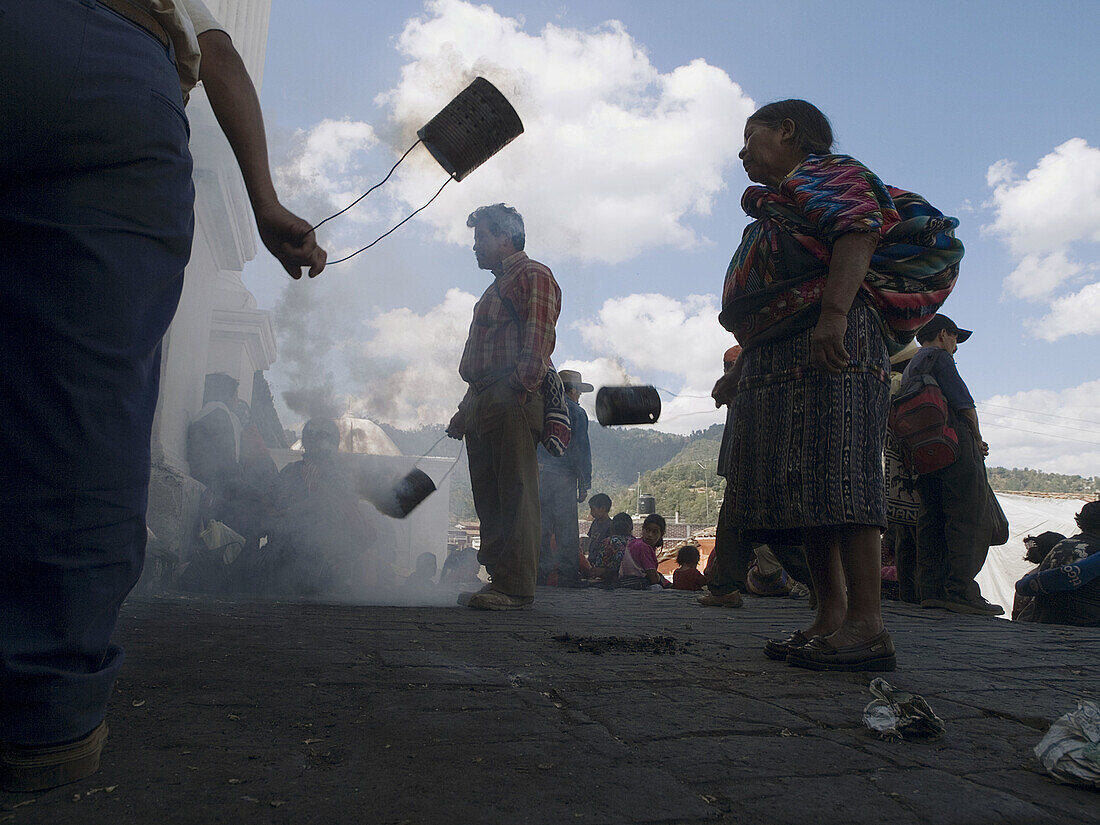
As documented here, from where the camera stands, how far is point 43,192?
45.4 inches

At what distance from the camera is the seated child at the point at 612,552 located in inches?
308

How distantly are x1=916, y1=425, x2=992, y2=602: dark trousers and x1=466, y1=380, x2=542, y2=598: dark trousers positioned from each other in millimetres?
2729

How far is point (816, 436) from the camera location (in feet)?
7.91

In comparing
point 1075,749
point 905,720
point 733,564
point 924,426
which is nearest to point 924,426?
point 924,426

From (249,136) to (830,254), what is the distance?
1.74m

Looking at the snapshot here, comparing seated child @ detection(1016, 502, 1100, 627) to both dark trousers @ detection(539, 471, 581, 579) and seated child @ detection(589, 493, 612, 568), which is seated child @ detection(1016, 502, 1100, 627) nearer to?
dark trousers @ detection(539, 471, 581, 579)

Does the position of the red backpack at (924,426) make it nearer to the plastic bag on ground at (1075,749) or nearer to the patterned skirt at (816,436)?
the patterned skirt at (816,436)

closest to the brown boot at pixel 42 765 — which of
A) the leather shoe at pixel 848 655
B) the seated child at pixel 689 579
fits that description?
the leather shoe at pixel 848 655

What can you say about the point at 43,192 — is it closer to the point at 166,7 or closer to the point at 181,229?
the point at 181,229

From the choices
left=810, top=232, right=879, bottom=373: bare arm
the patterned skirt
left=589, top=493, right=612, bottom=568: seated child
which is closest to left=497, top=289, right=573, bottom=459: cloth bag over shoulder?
the patterned skirt

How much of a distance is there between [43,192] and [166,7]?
44 cm

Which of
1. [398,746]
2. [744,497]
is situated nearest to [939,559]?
[744,497]

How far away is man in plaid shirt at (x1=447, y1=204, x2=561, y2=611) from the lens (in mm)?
4059

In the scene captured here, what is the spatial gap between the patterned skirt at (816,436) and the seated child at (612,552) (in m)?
5.33
